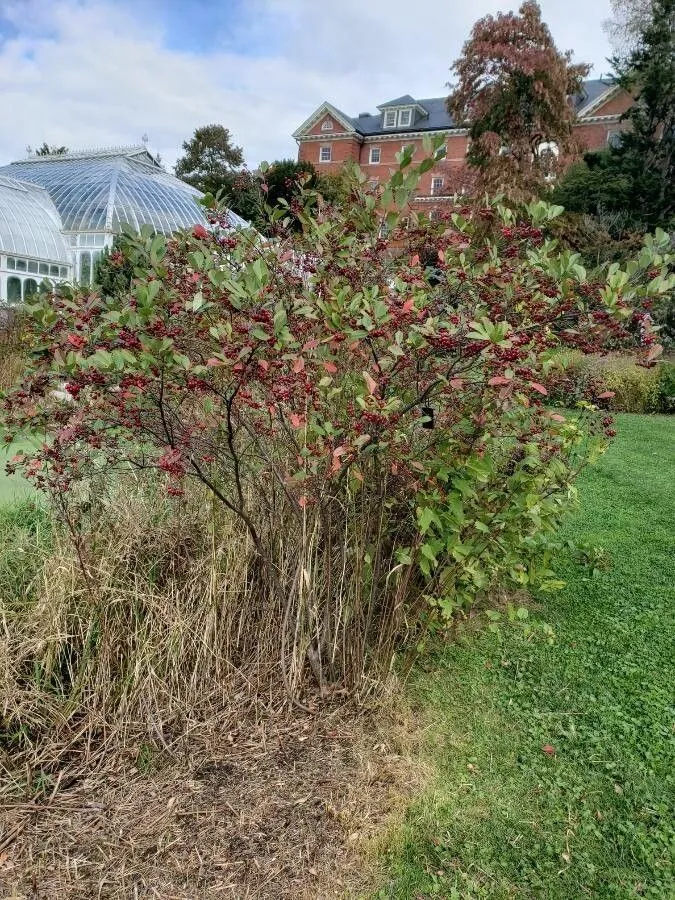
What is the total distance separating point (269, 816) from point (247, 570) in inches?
37.5

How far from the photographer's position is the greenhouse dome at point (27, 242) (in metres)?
18.4

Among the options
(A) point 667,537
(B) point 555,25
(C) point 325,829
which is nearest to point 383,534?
(C) point 325,829

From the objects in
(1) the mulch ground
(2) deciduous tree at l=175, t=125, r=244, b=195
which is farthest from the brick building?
(1) the mulch ground

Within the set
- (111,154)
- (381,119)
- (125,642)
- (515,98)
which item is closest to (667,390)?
(125,642)

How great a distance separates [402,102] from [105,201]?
21923mm

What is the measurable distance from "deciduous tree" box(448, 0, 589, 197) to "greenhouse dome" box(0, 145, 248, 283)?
872 centimetres

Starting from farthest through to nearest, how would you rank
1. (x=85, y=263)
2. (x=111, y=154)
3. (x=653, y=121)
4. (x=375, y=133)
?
(x=375, y=133), (x=111, y=154), (x=85, y=263), (x=653, y=121)

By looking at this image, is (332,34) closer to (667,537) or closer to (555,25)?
(667,537)

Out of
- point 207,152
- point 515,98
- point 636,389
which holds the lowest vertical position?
point 636,389

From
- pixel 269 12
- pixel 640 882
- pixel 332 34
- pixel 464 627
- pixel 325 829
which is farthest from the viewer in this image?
pixel 332 34

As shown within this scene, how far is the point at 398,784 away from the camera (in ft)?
7.09

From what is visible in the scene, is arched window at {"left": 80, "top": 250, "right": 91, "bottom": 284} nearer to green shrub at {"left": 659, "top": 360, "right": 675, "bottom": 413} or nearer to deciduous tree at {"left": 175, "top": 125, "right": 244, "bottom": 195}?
deciduous tree at {"left": 175, "top": 125, "right": 244, "bottom": 195}

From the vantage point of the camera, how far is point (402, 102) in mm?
34812

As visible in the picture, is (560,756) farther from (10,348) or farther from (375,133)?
(375,133)
